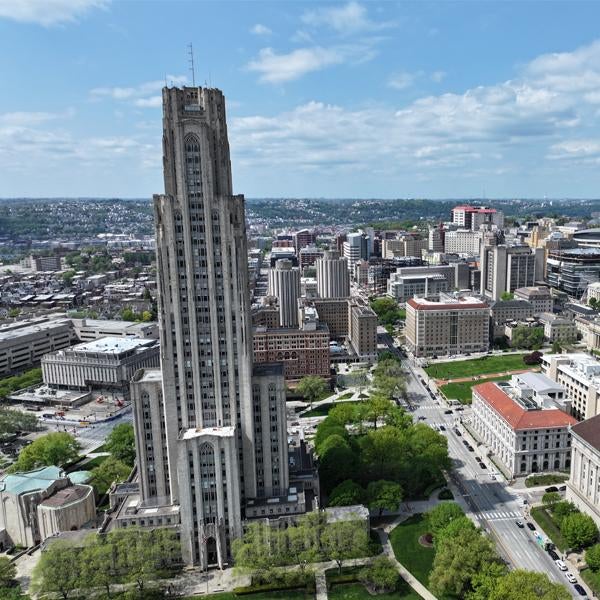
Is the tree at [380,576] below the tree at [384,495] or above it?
below

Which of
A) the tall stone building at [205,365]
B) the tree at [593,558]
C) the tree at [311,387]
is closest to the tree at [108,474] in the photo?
the tall stone building at [205,365]

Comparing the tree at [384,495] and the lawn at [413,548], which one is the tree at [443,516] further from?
the tree at [384,495]

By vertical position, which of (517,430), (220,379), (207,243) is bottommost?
(517,430)

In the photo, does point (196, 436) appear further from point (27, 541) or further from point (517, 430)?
point (517, 430)

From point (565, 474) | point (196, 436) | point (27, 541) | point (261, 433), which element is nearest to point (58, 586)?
point (27, 541)

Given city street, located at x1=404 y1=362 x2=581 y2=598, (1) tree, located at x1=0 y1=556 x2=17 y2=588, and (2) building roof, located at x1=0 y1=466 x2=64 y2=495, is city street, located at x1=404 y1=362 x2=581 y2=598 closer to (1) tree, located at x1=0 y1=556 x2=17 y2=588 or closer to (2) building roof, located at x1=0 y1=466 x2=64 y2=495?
(1) tree, located at x1=0 y1=556 x2=17 y2=588

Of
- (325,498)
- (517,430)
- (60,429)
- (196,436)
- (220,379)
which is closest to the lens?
(196,436)
